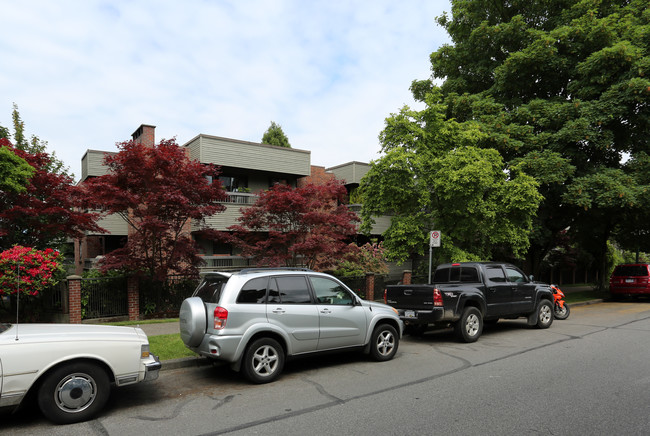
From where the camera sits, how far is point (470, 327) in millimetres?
9008

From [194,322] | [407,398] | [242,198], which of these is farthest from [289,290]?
[242,198]

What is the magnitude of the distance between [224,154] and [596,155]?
16428mm

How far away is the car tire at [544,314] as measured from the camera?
10602mm

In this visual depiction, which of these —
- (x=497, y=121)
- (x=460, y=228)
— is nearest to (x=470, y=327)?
(x=460, y=228)

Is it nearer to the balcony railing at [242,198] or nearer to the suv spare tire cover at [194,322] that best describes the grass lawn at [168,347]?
the suv spare tire cover at [194,322]

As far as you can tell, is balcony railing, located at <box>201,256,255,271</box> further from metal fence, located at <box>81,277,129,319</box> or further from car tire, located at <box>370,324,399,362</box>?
car tire, located at <box>370,324,399,362</box>

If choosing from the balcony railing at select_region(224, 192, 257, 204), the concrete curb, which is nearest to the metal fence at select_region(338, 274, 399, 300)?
the balcony railing at select_region(224, 192, 257, 204)

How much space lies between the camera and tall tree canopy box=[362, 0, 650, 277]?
14.9 m

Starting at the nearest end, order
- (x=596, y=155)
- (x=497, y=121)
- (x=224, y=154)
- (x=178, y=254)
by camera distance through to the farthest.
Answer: (x=178, y=254)
(x=497, y=121)
(x=596, y=155)
(x=224, y=154)

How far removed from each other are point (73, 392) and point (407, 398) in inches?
155

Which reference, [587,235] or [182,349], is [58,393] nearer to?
[182,349]

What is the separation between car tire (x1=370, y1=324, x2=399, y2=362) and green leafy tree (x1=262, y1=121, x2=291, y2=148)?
97.4 ft

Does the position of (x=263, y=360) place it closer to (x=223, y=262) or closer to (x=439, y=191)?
(x=439, y=191)

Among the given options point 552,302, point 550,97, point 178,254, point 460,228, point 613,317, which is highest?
point 550,97
